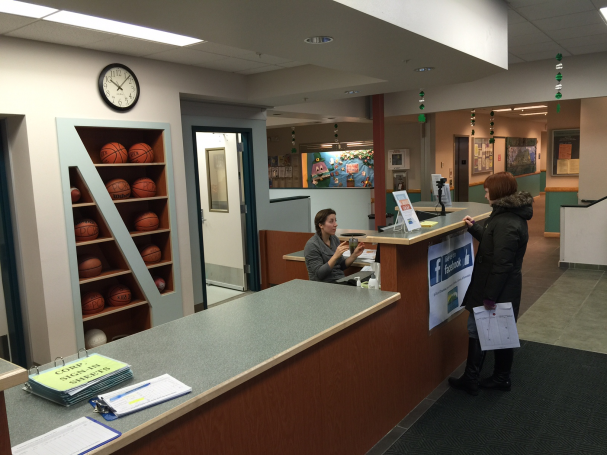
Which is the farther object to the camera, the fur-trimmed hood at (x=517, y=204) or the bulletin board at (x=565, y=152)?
the bulletin board at (x=565, y=152)

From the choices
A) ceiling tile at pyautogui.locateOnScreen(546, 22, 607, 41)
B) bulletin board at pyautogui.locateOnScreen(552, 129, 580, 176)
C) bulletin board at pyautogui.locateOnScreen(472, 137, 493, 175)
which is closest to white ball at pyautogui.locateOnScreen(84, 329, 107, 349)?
ceiling tile at pyautogui.locateOnScreen(546, 22, 607, 41)

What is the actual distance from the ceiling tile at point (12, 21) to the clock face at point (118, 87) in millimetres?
874

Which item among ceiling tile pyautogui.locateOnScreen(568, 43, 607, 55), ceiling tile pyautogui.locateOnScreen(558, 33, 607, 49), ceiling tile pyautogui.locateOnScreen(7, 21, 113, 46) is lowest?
ceiling tile pyautogui.locateOnScreen(7, 21, 113, 46)

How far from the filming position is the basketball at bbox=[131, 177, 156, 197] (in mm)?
4832

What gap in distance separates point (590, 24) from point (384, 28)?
324cm

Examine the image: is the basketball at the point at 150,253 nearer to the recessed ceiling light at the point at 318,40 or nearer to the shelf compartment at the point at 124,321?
the shelf compartment at the point at 124,321

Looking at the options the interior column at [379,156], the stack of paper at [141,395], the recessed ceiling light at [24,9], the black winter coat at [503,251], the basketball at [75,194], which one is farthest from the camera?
the interior column at [379,156]

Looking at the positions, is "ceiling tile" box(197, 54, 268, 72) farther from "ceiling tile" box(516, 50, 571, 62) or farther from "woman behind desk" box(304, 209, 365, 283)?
"ceiling tile" box(516, 50, 571, 62)

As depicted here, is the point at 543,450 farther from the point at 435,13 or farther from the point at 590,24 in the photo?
the point at 590,24

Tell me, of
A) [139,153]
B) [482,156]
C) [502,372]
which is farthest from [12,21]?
[482,156]

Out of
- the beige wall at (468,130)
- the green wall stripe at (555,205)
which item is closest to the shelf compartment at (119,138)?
the beige wall at (468,130)

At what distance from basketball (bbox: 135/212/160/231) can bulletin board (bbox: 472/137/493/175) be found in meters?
10.3

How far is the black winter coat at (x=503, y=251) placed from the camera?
3.25 metres

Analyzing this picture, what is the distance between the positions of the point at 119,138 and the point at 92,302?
169 centimetres
